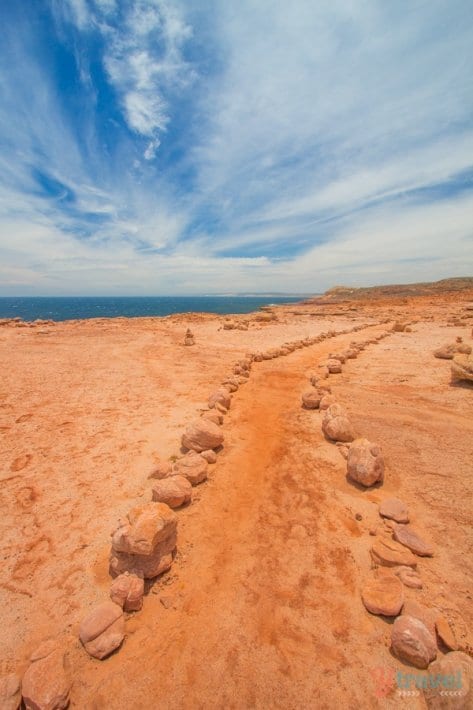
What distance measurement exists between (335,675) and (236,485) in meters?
2.85

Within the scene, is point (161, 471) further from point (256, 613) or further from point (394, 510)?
point (394, 510)

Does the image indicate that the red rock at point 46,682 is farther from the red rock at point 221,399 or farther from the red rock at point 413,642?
the red rock at point 221,399

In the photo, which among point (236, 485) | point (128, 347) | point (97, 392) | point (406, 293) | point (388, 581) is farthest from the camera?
point (406, 293)

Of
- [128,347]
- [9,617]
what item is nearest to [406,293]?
[128,347]

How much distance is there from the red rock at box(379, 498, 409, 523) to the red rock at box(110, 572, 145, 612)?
11.3ft

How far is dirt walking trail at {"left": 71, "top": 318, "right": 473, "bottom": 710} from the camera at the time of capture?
2.71 m

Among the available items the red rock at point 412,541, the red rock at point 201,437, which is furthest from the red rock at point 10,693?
the red rock at point 412,541

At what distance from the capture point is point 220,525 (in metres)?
4.50

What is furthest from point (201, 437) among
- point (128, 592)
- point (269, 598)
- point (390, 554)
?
point (390, 554)

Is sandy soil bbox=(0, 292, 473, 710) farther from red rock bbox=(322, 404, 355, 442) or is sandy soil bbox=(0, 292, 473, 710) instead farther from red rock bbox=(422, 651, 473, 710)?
red rock bbox=(322, 404, 355, 442)

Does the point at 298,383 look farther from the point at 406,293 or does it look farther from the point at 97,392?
the point at 406,293

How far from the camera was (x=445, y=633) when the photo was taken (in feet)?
9.62

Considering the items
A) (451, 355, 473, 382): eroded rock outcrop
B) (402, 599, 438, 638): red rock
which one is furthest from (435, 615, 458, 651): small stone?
(451, 355, 473, 382): eroded rock outcrop

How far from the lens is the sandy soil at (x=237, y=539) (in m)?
2.81
